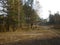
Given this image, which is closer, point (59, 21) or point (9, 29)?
point (9, 29)

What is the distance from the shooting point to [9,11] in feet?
149

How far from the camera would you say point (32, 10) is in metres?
64.3

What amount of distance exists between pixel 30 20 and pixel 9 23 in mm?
19011

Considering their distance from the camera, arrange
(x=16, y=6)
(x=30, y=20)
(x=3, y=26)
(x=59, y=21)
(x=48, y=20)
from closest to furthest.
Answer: (x=3, y=26) → (x=16, y=6) → (x=30, y=20) → (x=59, y=21) → (x=48, y=20)

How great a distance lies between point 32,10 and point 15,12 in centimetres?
1820

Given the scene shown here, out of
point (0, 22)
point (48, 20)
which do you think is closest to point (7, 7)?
point (0, 22)

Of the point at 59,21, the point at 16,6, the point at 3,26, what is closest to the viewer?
the point at 3,26

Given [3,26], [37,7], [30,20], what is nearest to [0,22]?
[3,26]

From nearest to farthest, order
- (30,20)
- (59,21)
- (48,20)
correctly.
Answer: (30,20)
(59,21)
(48,20)

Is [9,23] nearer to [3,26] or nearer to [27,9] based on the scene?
[3,26]

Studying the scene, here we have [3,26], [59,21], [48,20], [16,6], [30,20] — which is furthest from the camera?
[48,20]

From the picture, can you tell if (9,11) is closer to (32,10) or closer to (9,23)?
(9,23)

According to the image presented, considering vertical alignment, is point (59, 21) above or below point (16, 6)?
below

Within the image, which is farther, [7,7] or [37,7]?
[37,7]
